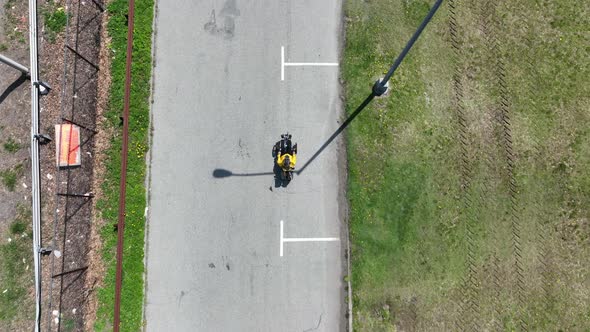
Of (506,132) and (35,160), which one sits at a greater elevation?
(506,132)

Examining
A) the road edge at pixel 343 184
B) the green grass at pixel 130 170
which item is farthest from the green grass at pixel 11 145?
the road edge at pixel 343 184

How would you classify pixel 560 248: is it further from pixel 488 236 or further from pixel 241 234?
pixel 241 234

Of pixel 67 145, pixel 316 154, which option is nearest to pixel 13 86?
pixel 67 145

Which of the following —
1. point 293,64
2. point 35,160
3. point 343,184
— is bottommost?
point 343,184

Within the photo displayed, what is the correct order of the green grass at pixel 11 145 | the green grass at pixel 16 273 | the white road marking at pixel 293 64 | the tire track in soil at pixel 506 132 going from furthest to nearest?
the white road marking at pixel 293 64
the tire track in soil at pixel 506 132
the green grass at pixel 11 145
the green grass at pixel 16 273

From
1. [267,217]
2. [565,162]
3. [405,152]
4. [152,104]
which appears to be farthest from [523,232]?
[152,104]

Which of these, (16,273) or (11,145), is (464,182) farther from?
(11,145)

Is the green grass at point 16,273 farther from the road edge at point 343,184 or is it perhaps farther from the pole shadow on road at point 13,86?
the road edge at point 343,184
